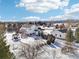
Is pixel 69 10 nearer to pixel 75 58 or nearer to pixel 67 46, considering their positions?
pixel 67 46

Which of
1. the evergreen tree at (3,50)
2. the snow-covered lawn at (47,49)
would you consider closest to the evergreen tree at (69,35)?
the snow-covered lawn at (47,49)

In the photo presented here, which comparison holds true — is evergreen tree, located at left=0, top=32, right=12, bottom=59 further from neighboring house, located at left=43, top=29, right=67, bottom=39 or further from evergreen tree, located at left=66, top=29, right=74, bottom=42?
evergreen tree, located at left=66, top=29, right=74, bottom=42

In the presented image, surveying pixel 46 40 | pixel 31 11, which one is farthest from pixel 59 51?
pixel 31 11

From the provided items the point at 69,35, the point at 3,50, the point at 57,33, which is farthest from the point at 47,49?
the point at 3,50

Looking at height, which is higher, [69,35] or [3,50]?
[69,35]

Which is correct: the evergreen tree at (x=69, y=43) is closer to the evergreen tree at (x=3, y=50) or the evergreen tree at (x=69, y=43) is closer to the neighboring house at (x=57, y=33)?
the neighboring house at (x=57, y=33)

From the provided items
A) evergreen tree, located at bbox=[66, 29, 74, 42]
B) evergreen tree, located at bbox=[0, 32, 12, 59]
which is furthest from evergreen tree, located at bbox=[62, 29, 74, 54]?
evergreen tree, located at bbox=[0, 32, 12, 59]

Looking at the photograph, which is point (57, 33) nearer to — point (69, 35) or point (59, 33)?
point (59, 33)

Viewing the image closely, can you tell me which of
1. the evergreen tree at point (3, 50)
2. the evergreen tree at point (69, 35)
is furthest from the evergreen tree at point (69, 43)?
the evergreen tree at point (3, 50)

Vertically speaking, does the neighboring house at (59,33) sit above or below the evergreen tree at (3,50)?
above

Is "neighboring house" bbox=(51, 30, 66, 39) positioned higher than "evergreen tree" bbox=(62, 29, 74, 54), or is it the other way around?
"neighboring house" bbox=(51, 30, 66, 39)

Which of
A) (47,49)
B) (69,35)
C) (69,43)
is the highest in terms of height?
(69,35)

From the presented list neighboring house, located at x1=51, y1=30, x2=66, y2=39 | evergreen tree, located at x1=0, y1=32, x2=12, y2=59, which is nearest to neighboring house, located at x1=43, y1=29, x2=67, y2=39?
neighboring house, located at x1=51, y1=30, x2=66, y2=39
